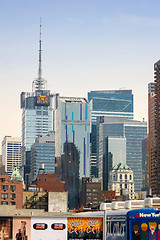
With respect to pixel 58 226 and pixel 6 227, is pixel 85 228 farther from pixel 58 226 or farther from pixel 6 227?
pixel 6 227

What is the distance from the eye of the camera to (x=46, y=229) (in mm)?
32594

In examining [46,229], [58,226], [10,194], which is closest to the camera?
[46,229]

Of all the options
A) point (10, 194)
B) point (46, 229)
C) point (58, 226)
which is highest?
point (10, 194)

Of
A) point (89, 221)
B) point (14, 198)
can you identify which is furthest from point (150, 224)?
point (14, 198)

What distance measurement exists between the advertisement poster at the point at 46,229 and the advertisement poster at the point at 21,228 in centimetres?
20

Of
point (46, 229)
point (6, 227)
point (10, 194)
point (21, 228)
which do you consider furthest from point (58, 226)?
point (10, 194)

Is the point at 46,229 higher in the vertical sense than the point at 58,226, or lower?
lower

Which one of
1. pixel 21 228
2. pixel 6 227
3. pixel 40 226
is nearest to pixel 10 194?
pixel 6 227

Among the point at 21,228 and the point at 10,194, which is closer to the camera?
the point at 21,228

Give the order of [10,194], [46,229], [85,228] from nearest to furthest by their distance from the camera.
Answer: [46,229]
[85,228]
[10,194]

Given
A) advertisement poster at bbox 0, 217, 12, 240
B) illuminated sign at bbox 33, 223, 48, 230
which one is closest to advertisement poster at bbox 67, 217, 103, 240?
illuminated sign at bbox 33, 223, 48, 230

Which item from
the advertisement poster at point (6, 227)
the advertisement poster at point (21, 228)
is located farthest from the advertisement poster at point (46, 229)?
the advertisement poster at point (6, 227)

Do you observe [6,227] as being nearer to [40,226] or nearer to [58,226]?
[40,226]

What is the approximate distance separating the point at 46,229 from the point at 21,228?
1.22 m
